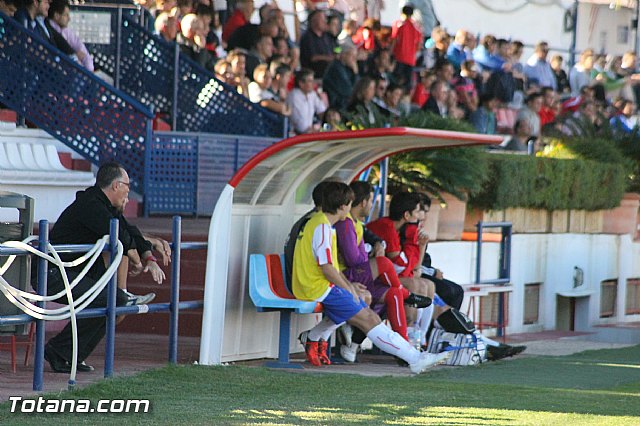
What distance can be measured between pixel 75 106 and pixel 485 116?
8.17m

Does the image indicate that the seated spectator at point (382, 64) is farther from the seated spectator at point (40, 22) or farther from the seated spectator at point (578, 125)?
the seated spectator at point (40, 22)

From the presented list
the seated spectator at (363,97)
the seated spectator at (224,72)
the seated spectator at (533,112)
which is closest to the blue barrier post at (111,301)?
the seated spectator at (363,97)

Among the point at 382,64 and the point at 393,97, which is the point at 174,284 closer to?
the point at 393,97

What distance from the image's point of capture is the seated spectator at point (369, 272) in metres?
12.6

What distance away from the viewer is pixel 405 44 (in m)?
22.9

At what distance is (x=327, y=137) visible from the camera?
1253 centimetres

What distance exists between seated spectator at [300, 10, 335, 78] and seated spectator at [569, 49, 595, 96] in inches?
302

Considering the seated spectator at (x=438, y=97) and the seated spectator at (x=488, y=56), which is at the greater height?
the seated spectator at (x=488, y=56)

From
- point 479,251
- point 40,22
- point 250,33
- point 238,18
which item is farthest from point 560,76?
point 40,22

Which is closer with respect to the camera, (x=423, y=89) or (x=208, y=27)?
(x=208, y=27)

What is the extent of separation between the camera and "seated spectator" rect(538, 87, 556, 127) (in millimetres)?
24562

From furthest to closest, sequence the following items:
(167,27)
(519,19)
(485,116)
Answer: (519,19) → (485,116) → (167,27)

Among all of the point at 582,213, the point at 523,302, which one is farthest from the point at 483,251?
the point at 582,213

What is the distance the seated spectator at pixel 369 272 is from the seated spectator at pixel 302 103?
5.81 meters
